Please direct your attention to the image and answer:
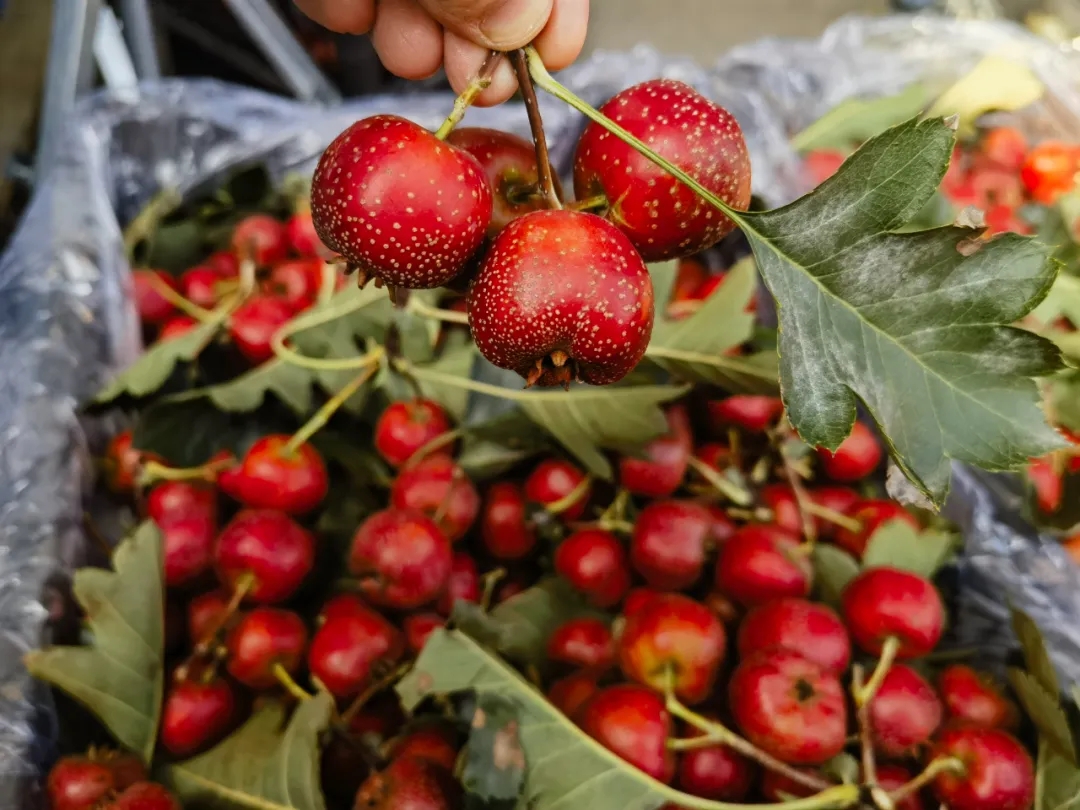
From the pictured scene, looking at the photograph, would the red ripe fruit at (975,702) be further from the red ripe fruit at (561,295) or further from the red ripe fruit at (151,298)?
the red ripe fruit at (151,298)

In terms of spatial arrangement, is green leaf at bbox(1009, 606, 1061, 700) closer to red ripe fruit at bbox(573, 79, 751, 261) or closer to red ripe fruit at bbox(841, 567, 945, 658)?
red ripe fruit at bbox(841, 567, 945, 658)

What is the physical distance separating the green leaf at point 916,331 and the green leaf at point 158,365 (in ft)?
2.09

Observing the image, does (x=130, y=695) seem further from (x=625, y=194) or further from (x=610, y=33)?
(x=610, y=33)

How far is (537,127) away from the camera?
1.18 ft

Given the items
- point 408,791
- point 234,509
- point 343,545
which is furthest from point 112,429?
point 408,791

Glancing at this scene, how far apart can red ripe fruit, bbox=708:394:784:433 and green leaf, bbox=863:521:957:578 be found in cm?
14

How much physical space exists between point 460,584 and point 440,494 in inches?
3.4

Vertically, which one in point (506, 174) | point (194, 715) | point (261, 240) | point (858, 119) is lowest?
point (194, 715)

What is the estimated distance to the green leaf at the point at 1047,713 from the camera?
0.56m

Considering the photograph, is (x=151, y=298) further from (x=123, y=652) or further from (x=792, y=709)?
(x=792, y=709)

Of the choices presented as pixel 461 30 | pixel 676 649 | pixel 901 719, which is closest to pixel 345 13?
pixel 461 30

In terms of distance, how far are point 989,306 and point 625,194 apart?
16 centimetres

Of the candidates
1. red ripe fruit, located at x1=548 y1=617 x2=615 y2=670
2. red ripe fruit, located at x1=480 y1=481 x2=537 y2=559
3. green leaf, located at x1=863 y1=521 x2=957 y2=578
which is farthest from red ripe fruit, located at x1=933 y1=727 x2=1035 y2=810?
red ripe fruit, located at x1=480 y1=481 x2=537 y2=559

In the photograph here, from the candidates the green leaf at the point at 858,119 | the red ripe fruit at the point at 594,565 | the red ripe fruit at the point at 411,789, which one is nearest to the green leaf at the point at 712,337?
the red ripe fruit at the point at 594,565
